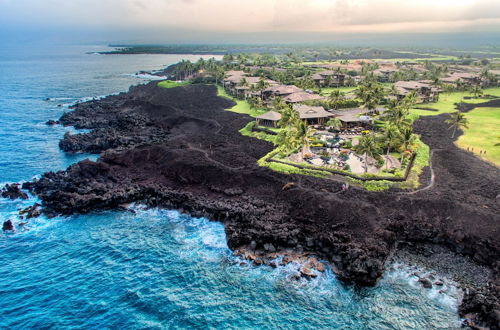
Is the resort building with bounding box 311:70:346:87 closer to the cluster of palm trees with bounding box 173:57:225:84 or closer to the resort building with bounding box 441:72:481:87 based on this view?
the cluster of palm trees with bounding box 173:57:225:84

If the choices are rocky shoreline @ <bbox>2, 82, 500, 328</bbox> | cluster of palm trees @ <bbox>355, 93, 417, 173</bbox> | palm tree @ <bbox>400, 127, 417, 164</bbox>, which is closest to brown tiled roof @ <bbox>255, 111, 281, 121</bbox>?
rocky shoreline @ <bbox>2, 82, 500, 328</bbox>

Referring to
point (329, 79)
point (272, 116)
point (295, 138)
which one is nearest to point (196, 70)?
point (329, 79)

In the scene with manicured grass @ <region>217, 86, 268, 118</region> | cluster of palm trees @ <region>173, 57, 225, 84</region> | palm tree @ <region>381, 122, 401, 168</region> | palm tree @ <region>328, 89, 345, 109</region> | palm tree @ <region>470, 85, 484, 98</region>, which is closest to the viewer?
palm tree @ <region>381, 122, 401, 168</region>

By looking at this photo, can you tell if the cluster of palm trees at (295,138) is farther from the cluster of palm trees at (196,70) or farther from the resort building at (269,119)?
the cluster of palm trees at (196,70)

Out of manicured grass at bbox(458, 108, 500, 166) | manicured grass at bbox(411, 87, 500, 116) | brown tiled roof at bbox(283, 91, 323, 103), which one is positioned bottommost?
manicured grass at bbox(458, 108, 500, 166)

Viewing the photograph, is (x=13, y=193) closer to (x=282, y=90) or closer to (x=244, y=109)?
(x=244, y=109)

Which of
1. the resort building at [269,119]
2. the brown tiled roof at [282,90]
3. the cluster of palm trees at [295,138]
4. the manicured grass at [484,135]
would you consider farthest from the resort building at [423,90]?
the cluster of palm trees at [295,138]
